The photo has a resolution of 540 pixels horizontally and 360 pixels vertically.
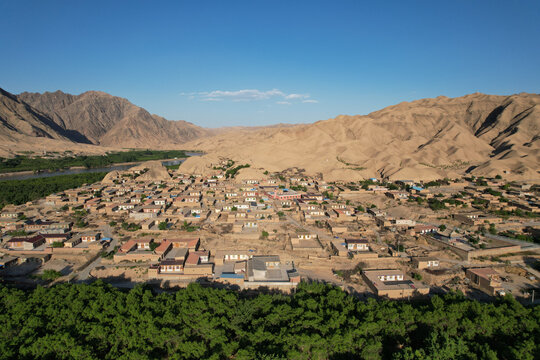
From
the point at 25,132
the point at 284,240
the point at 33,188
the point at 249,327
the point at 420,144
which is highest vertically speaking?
the point at 25,132

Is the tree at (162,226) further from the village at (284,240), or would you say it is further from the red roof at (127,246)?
the red roof at (127,246)

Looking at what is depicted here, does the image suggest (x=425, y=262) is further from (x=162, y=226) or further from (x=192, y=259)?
(x=162, y=226)

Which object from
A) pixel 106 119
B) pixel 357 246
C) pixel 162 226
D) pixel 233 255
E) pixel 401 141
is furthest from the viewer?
pixel 106 119

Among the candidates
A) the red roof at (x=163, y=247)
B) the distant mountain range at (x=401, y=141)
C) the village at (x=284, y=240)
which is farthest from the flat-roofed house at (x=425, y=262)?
the distant mountain range at (x=401, y=141)

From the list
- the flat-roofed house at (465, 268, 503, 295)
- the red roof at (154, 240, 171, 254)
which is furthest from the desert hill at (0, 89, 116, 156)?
the flat-roofed house at (465, 268, 503, 295)

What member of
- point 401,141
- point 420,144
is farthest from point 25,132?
point 420,144

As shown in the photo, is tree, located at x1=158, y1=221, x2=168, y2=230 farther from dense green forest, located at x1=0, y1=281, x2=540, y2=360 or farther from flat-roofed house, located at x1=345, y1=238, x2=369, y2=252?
flat-roofed house, located at x1=345, y1=238, x2=369, y2=252

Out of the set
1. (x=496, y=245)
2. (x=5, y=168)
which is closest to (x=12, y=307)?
(x=496, y=245)
